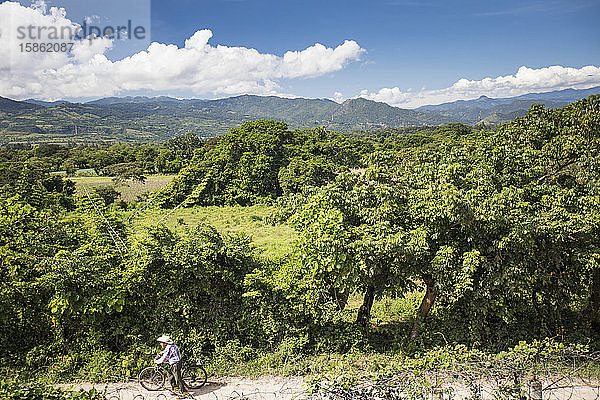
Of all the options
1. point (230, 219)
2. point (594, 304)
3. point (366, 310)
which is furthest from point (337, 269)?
point (230, 219)

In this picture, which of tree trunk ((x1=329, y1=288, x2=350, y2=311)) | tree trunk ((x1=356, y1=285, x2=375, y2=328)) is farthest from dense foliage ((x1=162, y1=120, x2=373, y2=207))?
tree trunk ((x1=329, y1=288, x2=350, y2=311))

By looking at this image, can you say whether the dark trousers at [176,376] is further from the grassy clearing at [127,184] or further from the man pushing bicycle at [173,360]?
the grassy clearing at [127,184]

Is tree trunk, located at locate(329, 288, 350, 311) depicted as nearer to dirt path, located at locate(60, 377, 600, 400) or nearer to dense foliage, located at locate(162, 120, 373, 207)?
dirt path, located at locate(60, 377, 600, 400)

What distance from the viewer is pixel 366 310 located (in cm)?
956

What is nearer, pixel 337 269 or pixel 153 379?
pixel 153 379

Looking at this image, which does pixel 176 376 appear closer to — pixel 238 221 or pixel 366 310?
pixel 366 310

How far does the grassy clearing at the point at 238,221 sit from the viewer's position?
2148 centimetres

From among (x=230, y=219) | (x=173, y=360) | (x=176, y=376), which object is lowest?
(x=230, y=219)

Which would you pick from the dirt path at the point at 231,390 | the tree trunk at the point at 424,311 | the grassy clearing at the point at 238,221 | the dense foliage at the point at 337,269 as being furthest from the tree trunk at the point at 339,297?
the grassy clearing at the point at 238,221

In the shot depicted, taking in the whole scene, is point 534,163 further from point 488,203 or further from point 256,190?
point 256,190

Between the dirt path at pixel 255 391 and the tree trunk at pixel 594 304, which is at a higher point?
the tree trunk at pixel 594 304

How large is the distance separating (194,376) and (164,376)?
1.88ft

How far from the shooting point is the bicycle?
6.80 metres

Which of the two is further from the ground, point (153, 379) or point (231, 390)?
point (153, 379)
